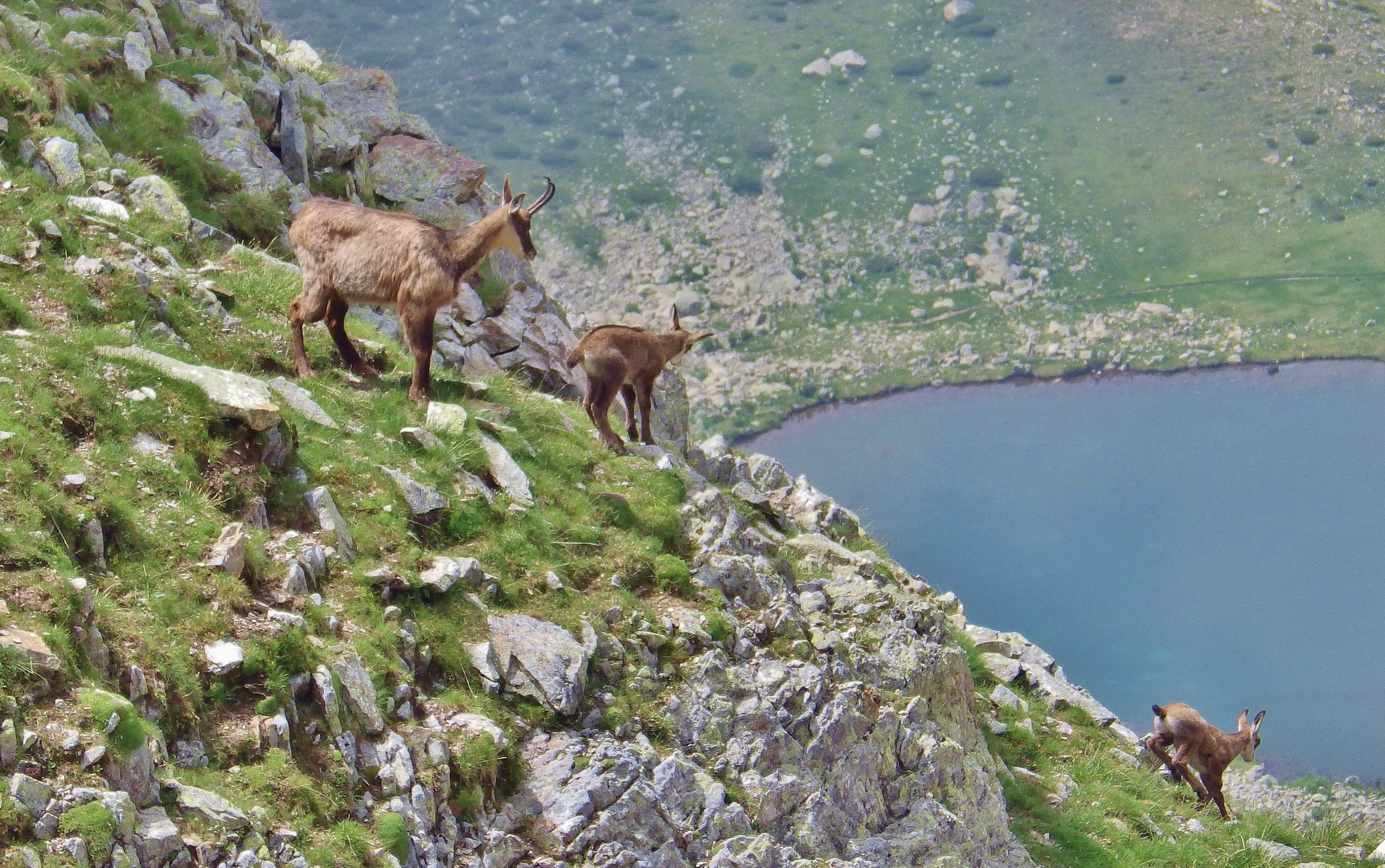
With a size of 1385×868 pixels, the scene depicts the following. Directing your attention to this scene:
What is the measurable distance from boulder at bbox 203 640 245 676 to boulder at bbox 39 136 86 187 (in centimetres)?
962

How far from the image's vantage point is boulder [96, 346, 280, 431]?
1277cm

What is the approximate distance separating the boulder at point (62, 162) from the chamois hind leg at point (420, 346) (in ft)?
18.0

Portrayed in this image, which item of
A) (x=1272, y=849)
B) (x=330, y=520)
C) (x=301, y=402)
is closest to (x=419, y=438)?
(x=301, y=402)

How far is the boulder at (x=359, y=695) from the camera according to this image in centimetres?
1086

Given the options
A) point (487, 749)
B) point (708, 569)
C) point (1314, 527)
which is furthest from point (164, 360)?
point (1314, 527)

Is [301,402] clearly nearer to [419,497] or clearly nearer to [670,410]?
[419,497]

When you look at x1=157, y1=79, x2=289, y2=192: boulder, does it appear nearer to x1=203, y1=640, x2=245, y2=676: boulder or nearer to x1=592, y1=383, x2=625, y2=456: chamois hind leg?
x1=592, y1=383, x2=625, y2=456: chamois hind leg

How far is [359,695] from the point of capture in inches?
430

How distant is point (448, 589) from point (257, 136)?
13.0 metres

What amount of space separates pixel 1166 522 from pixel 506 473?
68.1 m

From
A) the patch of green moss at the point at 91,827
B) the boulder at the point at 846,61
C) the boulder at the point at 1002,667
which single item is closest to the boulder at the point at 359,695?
the patch of green moss at the point at 91,827

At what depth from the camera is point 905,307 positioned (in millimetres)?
97188

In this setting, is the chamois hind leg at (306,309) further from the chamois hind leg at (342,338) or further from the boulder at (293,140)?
the boulder at (293,140)

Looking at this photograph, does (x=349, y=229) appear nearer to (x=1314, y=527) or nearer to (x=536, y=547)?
(x=536, y=547)
